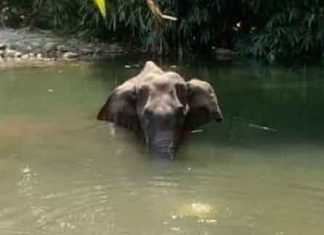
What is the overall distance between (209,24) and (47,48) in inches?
96.0

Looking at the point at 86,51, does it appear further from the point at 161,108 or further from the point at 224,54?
the point at 161,108

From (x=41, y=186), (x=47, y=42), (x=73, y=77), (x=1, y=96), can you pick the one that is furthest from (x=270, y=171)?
(x=47, y=42)

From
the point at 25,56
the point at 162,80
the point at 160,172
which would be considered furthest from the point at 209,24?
the point at 160,172

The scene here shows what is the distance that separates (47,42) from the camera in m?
13.8

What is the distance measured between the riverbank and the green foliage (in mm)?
313

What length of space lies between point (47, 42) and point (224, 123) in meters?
6.75

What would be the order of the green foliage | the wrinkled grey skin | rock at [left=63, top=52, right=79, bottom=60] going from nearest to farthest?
the wrinkled grey skin, the green foliage, rock at [left=63, top=52, right=79, bottom=60]

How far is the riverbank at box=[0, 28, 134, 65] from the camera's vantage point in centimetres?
1270

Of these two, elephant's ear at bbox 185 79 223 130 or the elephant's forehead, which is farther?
elephant's ear at bbox 185 79 223 130

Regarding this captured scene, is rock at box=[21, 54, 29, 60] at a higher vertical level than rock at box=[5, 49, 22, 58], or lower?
lower

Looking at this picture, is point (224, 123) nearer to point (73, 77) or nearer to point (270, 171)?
point (270, 171)

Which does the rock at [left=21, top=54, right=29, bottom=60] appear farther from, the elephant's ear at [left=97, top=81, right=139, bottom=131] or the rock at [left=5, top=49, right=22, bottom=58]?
the elephant's ear at [left=97, top=81, right=139, bottom=131]

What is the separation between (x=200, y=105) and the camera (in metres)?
6.97

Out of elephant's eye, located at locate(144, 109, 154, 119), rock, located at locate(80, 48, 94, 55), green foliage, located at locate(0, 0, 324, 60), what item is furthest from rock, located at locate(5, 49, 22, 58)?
elephant's eye, located at locate(144, 109, 154, 119)
